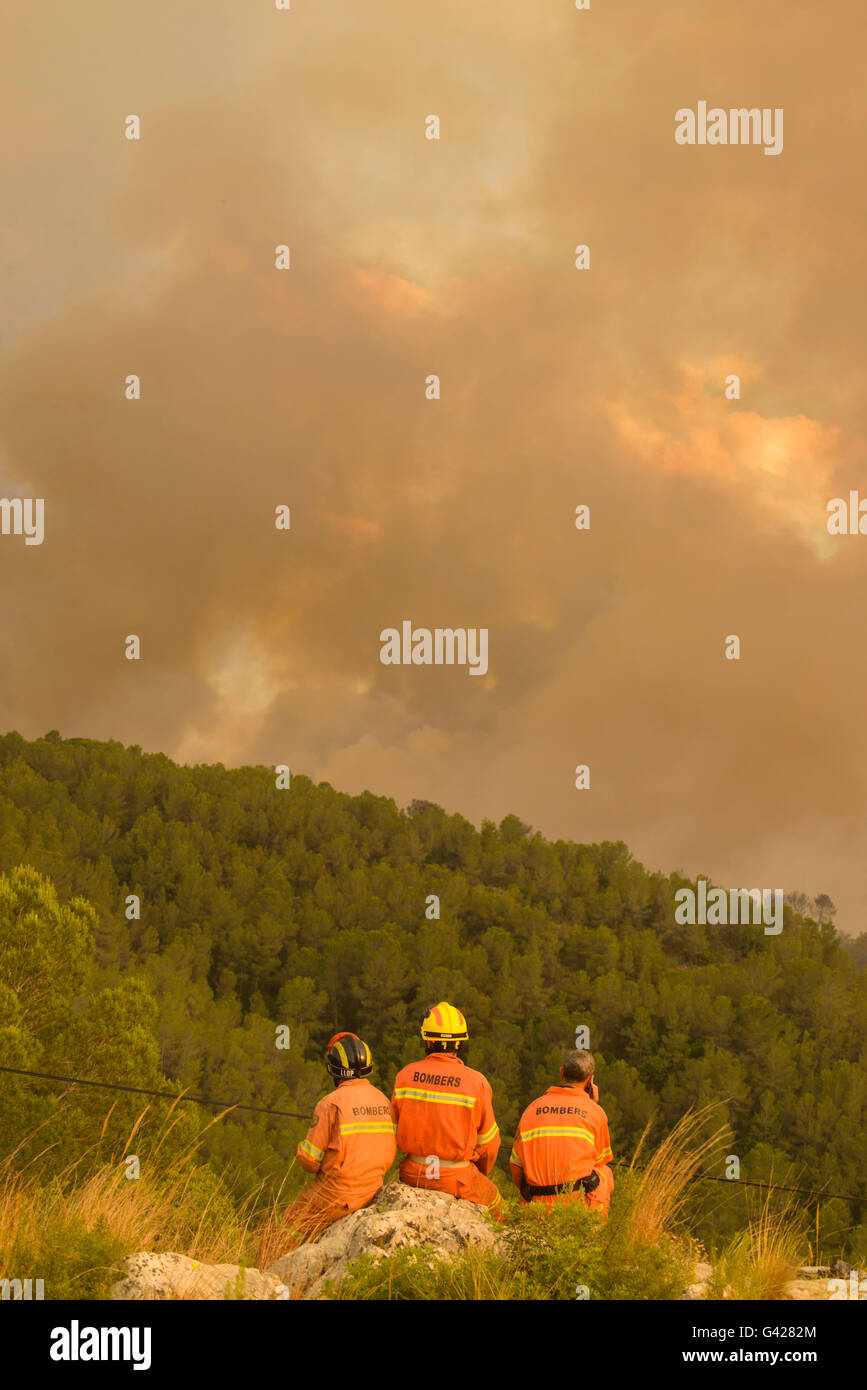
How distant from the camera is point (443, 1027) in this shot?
6102mm

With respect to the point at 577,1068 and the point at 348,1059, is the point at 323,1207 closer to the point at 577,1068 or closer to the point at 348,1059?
the point at 348,1059

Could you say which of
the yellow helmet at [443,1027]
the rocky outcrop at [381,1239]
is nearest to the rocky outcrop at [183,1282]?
the rocky outcrop at [381,1239]

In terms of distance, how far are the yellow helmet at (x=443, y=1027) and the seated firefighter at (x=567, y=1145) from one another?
0.56m

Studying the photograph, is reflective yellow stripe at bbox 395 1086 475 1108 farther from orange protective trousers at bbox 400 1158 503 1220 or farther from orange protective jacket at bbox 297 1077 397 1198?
orange protective trousers at bbox 400 1158 503 1220

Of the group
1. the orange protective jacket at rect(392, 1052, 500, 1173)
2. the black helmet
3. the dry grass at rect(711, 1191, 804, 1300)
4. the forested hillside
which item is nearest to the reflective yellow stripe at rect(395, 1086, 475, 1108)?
the orange protective jacket at rect(392, 1052, 500, 1173)

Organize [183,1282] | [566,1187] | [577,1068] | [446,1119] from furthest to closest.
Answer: [446,1119]
[577,1068]
[566,1187]
[183,1282]

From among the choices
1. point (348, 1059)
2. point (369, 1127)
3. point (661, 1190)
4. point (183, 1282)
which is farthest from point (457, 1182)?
point (183, 1282)

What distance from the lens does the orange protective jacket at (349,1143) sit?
6008mm

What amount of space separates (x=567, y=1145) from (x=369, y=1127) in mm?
1082

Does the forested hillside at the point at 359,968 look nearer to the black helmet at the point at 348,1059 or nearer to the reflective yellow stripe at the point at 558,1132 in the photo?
the black helmet at the point at 348,1059

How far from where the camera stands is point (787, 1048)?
38.9 metres

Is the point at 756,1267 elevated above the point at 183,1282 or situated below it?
below
